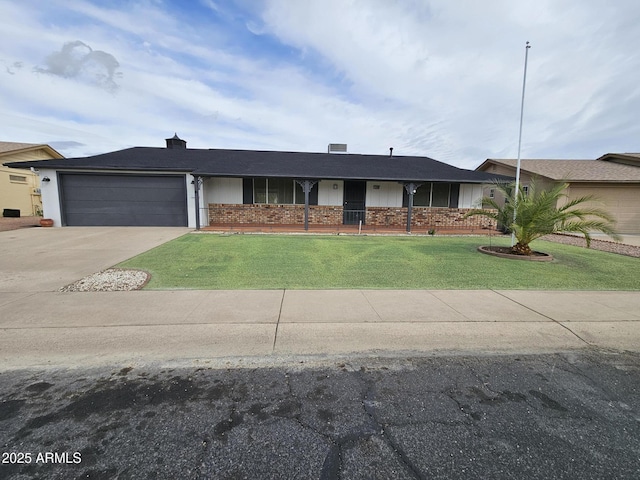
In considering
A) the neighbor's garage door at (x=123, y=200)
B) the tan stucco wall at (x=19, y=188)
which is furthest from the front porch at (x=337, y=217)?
the tan stucco wall at (x=19, y=188)

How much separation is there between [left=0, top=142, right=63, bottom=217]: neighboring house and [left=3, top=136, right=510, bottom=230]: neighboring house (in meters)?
10.1

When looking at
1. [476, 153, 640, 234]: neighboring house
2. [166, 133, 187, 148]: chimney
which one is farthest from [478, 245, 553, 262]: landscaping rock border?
[166, 133, 187, 148]: chimney

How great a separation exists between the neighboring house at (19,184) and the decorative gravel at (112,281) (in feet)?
65.9

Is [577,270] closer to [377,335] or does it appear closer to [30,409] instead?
[377,335]

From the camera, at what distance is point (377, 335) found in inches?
156

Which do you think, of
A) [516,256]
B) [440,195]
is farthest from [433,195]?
[516,256]

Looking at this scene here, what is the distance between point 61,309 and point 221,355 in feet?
10.0

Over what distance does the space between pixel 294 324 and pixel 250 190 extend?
12789 millimetres

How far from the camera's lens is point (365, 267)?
7637 millimetres

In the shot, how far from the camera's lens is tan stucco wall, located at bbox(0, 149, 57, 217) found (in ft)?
67.6

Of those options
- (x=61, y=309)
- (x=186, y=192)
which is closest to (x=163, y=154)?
(x=186, y=192)

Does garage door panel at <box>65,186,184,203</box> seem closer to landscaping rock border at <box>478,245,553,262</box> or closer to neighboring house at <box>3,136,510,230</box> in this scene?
neighboring house at <box>3,136,510,230</box>

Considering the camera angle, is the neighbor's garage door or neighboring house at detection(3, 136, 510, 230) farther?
the neighbor's garage door

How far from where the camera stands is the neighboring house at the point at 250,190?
46.6ft
